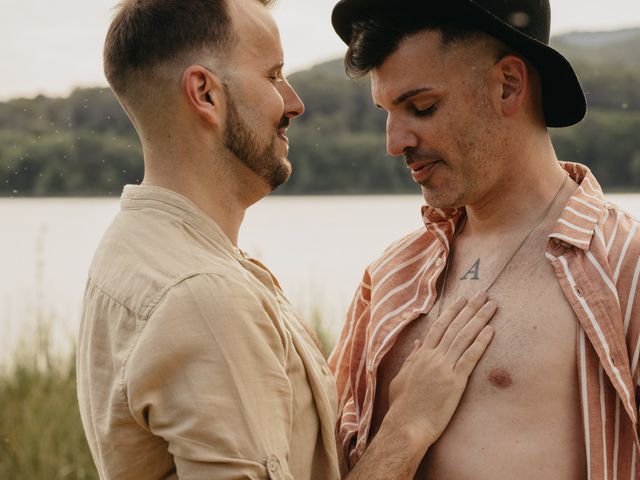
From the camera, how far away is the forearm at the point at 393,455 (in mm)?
2135

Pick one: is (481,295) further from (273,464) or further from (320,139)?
(320,139)

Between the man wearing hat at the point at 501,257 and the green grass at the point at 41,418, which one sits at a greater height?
the man wearing hat at the point at 501,257

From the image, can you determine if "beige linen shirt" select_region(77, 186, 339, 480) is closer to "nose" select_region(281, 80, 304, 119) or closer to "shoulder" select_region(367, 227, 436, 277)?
"nose" select_region(281, 80, 304, 119)

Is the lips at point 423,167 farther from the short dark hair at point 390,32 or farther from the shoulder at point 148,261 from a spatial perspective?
the shoulder at point 148,261

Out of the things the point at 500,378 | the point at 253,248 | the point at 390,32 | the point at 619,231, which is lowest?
the point at 253,248

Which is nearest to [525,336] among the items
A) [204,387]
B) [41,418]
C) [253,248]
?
[204,387]

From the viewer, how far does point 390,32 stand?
2.40 meters

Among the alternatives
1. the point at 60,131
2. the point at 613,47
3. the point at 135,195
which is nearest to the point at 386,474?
the point at 135,195

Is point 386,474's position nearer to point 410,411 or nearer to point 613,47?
point 410,411

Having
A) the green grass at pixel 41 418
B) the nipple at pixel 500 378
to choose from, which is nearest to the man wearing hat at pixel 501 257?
the nipple at pixel 500 378

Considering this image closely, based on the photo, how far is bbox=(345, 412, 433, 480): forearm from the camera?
7.00 ft

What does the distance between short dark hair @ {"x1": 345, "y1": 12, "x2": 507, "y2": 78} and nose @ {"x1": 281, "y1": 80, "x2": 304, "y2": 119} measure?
297mm

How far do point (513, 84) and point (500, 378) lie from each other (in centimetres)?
79

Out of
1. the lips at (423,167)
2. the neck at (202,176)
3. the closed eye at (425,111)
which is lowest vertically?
the lips at (423,167)
